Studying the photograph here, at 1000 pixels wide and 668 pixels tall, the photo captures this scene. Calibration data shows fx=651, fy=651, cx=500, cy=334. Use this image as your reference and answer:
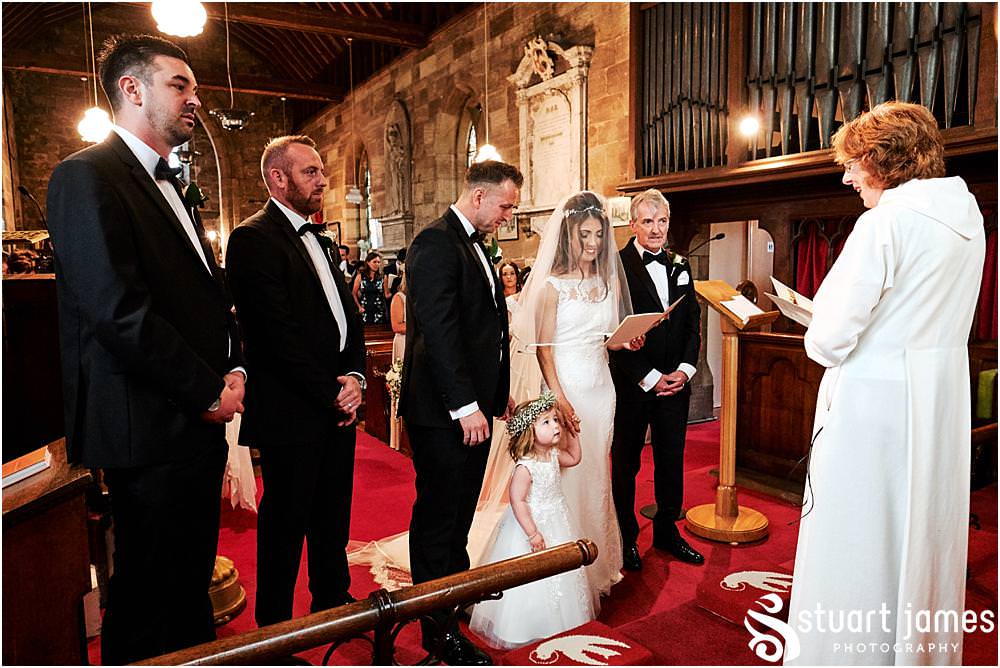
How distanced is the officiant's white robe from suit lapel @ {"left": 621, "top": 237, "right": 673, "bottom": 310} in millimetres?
1254

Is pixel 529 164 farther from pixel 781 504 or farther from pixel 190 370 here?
pixel 190 370

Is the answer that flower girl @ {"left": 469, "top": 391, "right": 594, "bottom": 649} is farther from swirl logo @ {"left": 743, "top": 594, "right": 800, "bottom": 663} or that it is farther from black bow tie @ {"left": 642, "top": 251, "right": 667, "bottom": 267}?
black bow tie @ {"left": 642, "top": 251, "right": 667, "bottom": 267}

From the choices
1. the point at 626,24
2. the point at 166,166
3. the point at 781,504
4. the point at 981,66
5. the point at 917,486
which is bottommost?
the point at 781,504

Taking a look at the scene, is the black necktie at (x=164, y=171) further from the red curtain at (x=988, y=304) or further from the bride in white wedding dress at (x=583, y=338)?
the red curtain at (x=988, y=304)

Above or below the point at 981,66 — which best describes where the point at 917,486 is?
below

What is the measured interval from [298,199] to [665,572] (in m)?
2.31

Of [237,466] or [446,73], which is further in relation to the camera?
[446,73]

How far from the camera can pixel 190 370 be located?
156cm

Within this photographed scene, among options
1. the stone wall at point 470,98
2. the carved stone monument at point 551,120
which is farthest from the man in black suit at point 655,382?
the carved stone monument at point 551,120

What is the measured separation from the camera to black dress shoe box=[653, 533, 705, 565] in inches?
124

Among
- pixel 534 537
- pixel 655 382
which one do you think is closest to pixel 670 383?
pixel 655 382

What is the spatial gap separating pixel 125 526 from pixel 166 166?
0.92m

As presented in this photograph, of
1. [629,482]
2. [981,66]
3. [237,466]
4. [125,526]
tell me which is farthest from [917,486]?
[237,466]

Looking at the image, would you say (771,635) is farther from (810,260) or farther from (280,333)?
(810,260)
